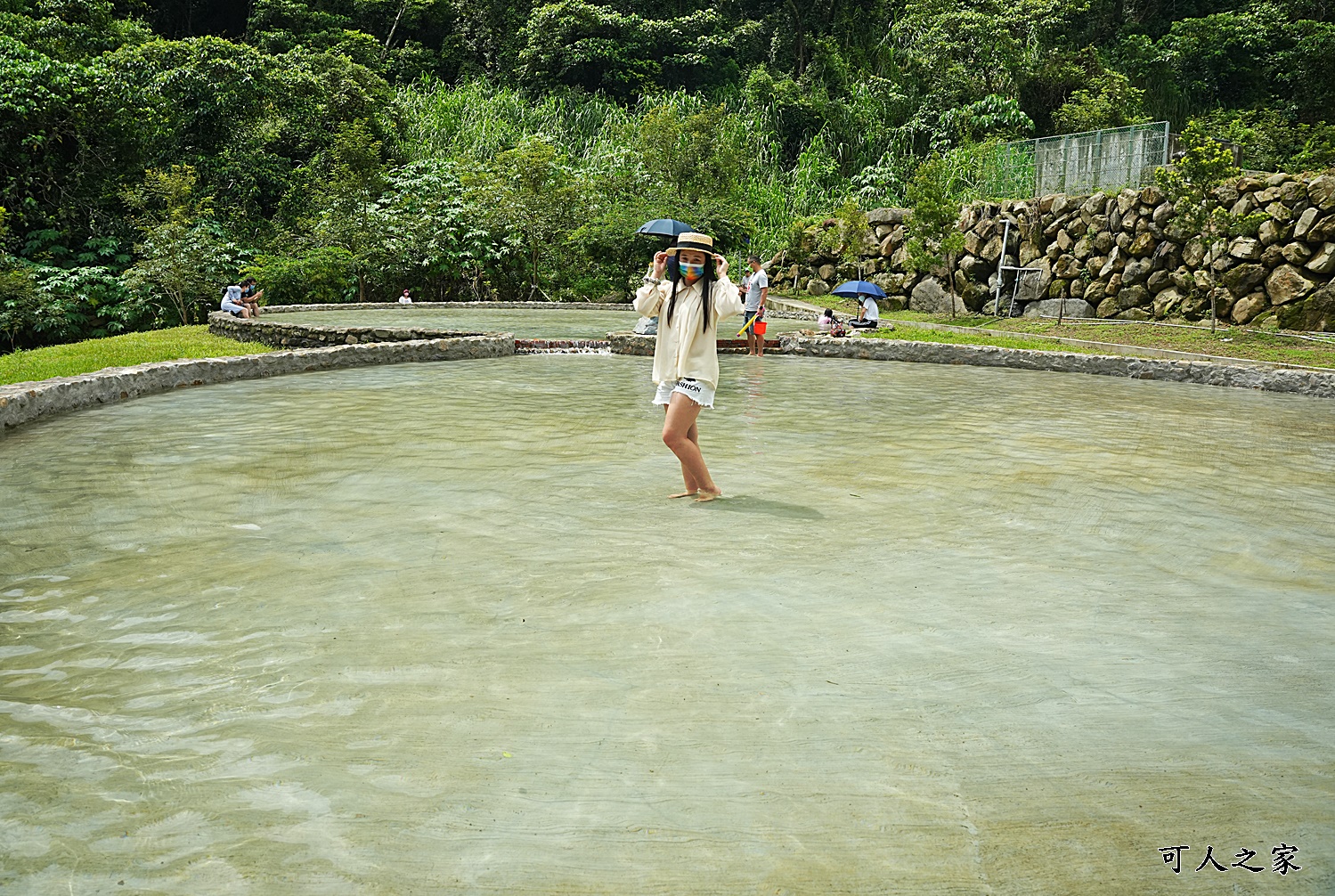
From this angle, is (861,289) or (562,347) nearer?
(562,347)

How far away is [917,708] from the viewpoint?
366 cm

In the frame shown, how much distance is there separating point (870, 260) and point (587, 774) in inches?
1062

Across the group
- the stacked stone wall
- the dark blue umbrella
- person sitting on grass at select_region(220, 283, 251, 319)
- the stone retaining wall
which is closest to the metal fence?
the stacked stone wall

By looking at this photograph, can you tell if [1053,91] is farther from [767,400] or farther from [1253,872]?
[1253,872]

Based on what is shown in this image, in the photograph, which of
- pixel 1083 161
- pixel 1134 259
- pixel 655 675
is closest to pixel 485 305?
pixel 1083 161

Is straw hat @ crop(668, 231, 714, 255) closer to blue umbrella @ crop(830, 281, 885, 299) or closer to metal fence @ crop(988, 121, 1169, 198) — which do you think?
blue umbrella @ crop(830, 281, 885, 299)

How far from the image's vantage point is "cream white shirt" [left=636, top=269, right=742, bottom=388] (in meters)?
6.25

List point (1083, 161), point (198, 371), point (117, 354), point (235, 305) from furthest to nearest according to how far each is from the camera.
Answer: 1. point (1083, 161)
2. point (235, 305)
3. point (117, 354)
4. point (198, 371)

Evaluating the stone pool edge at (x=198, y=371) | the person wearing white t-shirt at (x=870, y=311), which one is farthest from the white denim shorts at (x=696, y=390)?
the person wearing white t-shirt at (x=870, y=311)

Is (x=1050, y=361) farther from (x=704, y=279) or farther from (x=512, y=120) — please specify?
(x=512, y=120)

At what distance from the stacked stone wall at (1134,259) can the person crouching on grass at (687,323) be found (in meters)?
15.0

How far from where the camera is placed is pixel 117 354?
47.5 ft

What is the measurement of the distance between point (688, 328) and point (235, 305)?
16.9 m

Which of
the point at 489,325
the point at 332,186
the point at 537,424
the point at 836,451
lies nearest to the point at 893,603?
the point at 836,451
